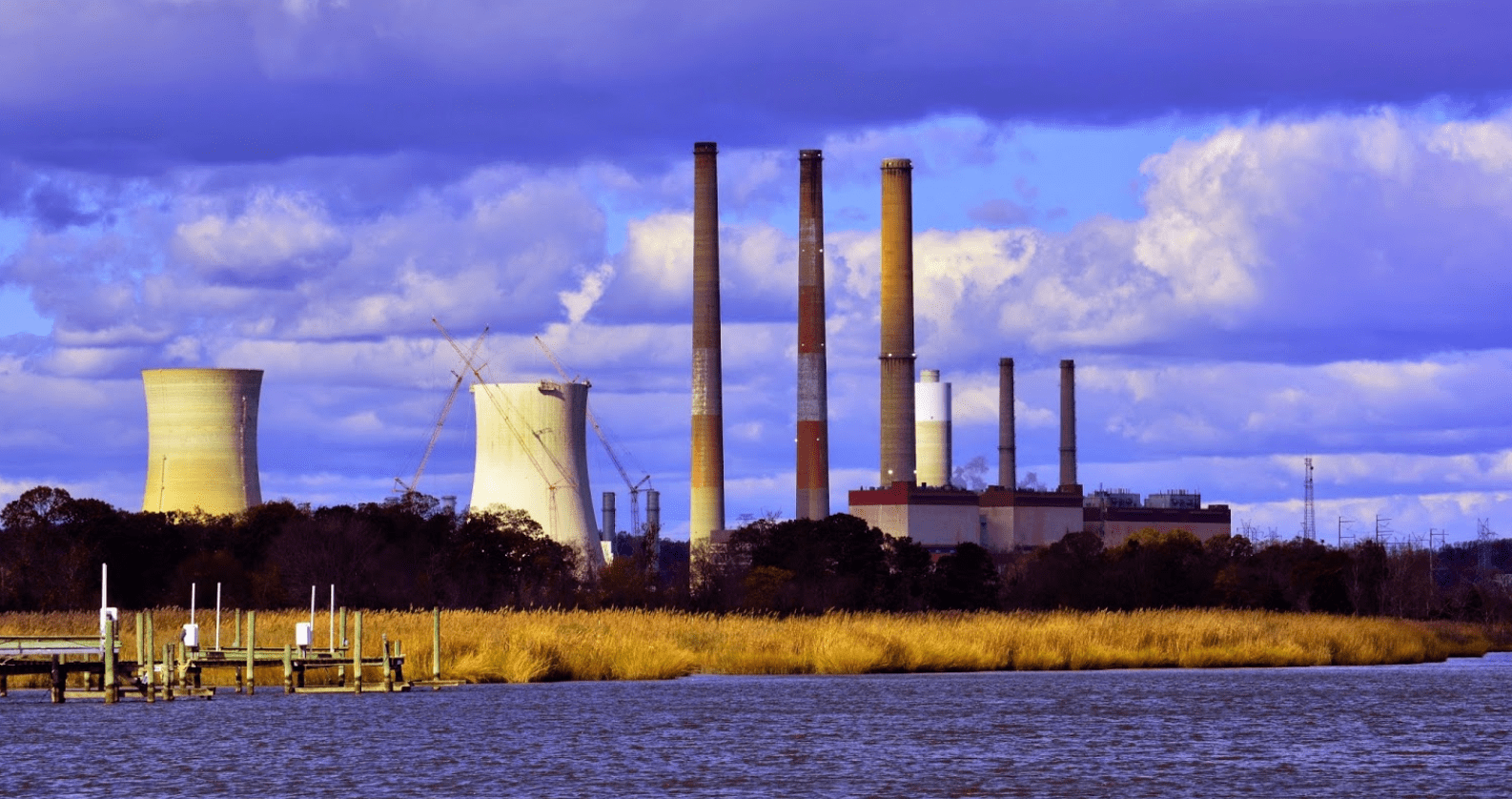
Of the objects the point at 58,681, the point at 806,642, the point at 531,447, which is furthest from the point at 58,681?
the point at 531,447

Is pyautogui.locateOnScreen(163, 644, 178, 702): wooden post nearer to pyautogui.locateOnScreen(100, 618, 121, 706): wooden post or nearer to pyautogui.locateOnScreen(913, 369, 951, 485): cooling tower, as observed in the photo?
pyautogui.locateOnScreen(100, 618, 121, 706): wooden post

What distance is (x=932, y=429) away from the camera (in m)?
121

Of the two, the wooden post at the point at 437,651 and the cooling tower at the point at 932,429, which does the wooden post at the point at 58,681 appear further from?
the cooling tower at the point at 932,429

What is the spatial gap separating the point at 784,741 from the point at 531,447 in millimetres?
48818

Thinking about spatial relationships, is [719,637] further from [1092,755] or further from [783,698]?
[1092,755]

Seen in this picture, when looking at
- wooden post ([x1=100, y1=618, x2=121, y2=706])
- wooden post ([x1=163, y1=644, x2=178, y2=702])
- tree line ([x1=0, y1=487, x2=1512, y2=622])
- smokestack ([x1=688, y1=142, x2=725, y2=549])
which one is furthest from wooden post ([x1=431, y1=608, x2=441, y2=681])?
smokestack ([x1=688, y1=142, x2=725, y2=549])

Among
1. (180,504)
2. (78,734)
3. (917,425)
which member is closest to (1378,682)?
(78,734)

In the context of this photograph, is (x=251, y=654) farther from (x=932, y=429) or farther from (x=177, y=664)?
(x=932, y=429)

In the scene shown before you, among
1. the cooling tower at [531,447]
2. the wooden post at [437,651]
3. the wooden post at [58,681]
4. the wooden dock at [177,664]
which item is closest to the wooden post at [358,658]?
the wooden dock at [177,664]

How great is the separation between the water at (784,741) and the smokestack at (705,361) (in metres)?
47.5

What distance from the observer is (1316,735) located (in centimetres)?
3350

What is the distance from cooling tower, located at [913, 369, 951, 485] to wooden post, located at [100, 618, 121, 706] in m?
83.6

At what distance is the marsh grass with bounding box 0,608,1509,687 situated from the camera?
4541 centimetres

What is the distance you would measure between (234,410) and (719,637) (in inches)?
1529
